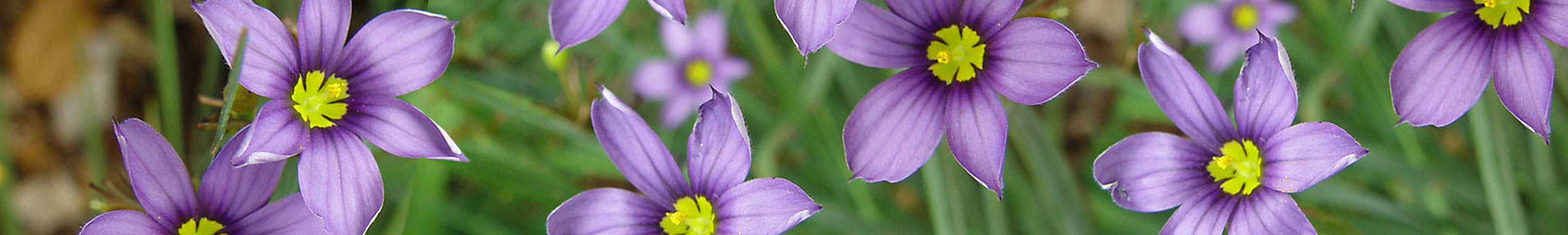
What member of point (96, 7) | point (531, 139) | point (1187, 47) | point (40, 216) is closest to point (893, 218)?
point (1187, 47)

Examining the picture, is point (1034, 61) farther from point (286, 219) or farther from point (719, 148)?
point (286, 219)

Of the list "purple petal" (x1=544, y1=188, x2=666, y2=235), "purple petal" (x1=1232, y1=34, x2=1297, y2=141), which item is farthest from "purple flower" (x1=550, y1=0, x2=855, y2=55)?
"purple petal" (x1=1232, y1=34, x2=1297, y2=141)

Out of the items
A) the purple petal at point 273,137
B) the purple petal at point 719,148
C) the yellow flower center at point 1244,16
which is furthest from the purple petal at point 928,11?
the yellow flower center at point 1244,16

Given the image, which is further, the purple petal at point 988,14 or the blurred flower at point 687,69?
the blurred flower at point 687,69

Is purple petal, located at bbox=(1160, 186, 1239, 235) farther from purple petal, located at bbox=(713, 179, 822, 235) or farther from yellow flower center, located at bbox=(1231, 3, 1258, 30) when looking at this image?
yellow flower center, located at bbox=(1231, 3, 1258, 30)

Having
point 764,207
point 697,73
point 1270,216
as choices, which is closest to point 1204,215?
point 1270,216

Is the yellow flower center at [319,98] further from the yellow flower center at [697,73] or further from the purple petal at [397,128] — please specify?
the yellow flower center at [697,73]

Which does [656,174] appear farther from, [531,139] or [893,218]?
[531,139]
